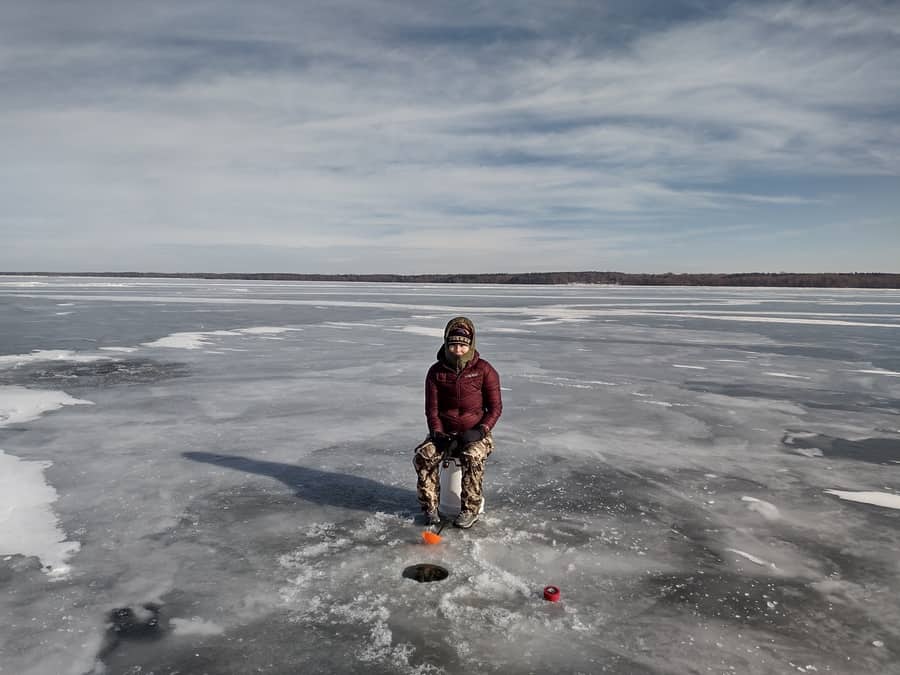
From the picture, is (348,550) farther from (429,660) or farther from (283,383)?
(283,383)

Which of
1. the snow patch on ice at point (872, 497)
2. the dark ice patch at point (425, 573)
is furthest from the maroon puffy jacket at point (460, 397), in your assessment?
the snow patch on ice at point (872, 497)

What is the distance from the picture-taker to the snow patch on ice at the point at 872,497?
5.78 m

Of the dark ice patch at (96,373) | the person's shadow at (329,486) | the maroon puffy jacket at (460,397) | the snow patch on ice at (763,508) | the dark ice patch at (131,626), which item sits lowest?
the dark ice patch at (131,626)

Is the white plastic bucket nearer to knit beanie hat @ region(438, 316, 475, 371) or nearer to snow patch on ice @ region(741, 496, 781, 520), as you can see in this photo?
knit beanie hat @ region(438, 316, 475, 371)

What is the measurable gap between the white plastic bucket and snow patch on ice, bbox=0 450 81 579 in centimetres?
287

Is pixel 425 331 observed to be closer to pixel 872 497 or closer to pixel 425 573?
pixel 872 497

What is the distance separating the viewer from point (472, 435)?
202 inches

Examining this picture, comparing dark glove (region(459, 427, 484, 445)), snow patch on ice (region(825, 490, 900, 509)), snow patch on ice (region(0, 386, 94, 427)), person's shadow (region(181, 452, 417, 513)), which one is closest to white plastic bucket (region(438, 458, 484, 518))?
dark glove (region(459, 427, 484, 445))

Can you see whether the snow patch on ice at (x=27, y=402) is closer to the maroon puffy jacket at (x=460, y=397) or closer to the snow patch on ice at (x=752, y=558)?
the maroon puffy jacket at (x=460, y=397)

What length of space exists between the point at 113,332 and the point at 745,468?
63.8 ft

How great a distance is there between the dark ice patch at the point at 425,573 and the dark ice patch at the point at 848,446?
17.2 feet

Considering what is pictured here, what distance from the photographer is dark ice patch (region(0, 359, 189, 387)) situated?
11.3 metres

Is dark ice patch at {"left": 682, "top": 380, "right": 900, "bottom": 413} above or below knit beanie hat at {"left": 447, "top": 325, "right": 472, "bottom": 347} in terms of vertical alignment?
below

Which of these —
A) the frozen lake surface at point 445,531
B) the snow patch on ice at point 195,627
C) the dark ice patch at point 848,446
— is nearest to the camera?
the frozen lake surface at point 445,531
